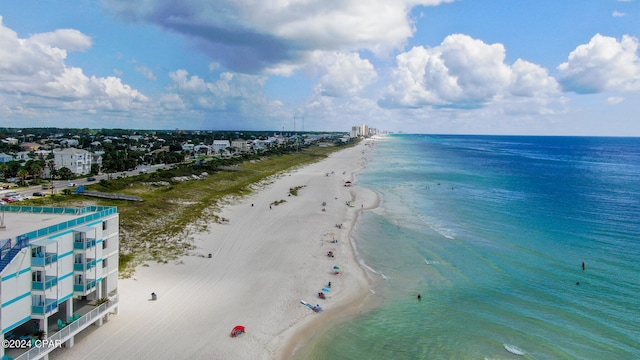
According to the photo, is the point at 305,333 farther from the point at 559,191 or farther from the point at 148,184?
the point at 559,191

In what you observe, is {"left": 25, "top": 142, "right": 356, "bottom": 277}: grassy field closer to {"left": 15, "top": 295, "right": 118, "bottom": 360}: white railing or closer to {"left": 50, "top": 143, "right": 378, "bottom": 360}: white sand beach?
{"left": 50, "top": 143, "right": 378, "bottom": 360}: white sand beach

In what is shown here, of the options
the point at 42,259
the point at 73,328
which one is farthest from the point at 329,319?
the point at 42,259

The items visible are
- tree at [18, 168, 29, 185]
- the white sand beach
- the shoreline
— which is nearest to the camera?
the white sand beach

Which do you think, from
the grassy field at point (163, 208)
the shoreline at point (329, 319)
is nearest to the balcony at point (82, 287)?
the grassy field at point (163, 208)

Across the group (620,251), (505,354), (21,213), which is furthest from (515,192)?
(21,213)

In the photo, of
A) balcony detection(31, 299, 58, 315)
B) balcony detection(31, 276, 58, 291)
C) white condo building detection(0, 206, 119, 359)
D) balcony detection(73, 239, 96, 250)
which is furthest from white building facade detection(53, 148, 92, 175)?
balcony detection(31, 299, 58, 315)

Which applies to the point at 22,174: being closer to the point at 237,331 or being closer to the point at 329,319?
the point at 237,331

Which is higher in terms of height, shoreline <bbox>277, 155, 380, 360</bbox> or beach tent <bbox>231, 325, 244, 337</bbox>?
beach tent <bbox>231, 325, 244, 337</bbox>
